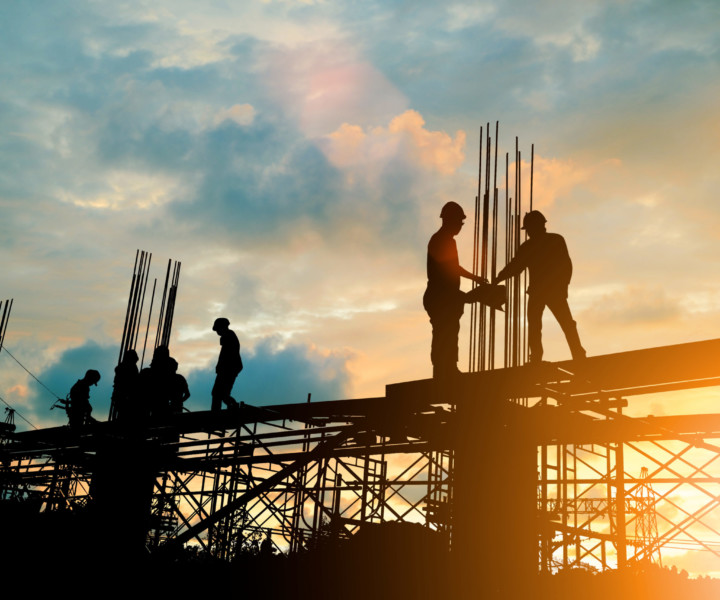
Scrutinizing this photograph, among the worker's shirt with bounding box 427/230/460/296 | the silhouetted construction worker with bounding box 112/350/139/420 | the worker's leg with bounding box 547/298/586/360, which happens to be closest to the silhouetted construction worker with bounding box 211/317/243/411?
the silhouetted construction worker with bounding box 112/350/139/420

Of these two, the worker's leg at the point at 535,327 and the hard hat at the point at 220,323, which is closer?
the worker's leg at the point at 535,327

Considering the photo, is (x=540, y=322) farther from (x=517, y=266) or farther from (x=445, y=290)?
(x=445, y=290)

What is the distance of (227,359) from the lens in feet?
43.2

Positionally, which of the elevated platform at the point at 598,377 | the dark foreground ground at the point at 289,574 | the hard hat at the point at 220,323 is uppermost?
the hard hat at the point at 220,323

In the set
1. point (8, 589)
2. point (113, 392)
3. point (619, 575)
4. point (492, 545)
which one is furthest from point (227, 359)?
point (619, 575)

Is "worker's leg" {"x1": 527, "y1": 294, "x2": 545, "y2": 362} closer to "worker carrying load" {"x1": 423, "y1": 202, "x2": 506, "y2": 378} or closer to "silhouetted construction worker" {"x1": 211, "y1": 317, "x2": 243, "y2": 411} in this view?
"worker carrying load" {"x1": 423, "y1": 202, "x2": 506, "y2": 378}

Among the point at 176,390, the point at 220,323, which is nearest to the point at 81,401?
the point at 176,390

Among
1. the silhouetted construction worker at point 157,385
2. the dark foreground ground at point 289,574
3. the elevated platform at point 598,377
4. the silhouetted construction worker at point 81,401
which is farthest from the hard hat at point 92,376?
the elevated platform at point 598,377

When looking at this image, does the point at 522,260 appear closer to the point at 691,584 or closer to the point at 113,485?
the point at 113,485

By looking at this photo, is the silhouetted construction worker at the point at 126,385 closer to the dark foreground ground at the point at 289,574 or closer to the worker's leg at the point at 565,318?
the dark foreground ground at the point at 289,574

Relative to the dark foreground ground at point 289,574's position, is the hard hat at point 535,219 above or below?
above

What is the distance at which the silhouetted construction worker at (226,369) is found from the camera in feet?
42.9

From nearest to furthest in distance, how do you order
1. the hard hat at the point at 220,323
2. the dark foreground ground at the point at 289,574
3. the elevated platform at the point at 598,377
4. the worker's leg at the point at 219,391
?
the elevated platform at the point at 598,377 → the dark foreground ground at the point at 289,574 → the worker's leg at the point at 219,391 → the hard hat at the point at 220,323

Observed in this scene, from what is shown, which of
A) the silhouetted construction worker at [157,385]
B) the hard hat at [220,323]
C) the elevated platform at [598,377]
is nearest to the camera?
the elevated platform at [598,377]
